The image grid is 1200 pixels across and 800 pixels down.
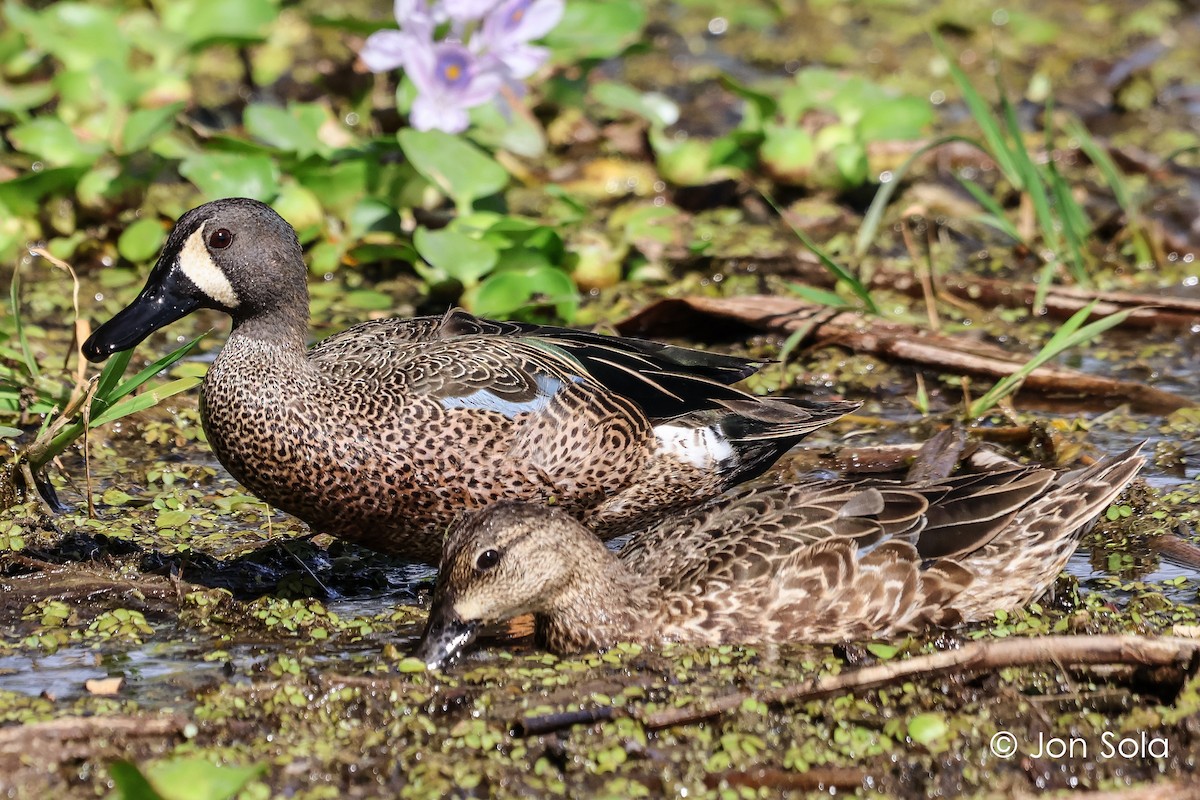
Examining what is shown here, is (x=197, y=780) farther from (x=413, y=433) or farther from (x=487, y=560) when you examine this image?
(x=413, y=433)

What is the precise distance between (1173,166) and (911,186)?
5.16 ft

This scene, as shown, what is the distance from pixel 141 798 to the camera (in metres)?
3.32

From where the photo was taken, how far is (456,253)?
22.3 ft

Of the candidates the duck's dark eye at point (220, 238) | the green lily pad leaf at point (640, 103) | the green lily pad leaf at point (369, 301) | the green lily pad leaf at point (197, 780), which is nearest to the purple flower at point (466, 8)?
the green lily pad leaf at point (369, 301)

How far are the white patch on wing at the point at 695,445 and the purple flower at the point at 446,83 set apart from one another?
2.22 m

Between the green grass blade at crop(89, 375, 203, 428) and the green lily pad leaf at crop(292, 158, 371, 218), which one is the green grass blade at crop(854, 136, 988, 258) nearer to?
the green lily pad leaf at crop(292, 158, 371, 218)

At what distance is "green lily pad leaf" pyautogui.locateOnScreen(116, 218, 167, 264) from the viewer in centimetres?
743

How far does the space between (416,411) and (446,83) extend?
2.49 meters

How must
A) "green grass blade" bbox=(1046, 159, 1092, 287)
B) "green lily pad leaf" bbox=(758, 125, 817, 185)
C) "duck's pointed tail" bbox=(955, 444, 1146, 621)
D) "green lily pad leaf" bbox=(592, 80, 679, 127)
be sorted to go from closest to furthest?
1. "duck's pointed tail" bbox=(955, 444, 1146, 621)
2. "green grass blade" bbox=(1046, 159, 1092, 287)
3. "green lily pad leaf" bbox=(758, 125, 817, 185)
4. "green lily pad leaf" bbox=(592, 80, 679, 127)

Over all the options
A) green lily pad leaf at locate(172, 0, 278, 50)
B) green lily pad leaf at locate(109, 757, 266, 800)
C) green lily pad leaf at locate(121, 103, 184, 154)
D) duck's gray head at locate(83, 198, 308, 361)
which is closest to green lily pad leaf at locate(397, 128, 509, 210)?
green lily pad leaf at locate(121, 103, 184, 154)

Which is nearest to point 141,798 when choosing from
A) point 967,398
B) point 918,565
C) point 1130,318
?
point 918,565

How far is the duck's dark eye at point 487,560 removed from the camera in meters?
4.36

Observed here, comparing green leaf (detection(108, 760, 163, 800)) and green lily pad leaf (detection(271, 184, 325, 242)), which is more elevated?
green leaf (detection(108, 760, 163, 800))

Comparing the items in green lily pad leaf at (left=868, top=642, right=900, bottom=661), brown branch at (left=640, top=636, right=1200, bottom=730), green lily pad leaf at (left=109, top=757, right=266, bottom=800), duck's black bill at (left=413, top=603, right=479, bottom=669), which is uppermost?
green lily pad leaf at (left=109, top=757, right=266, bottom=800)
